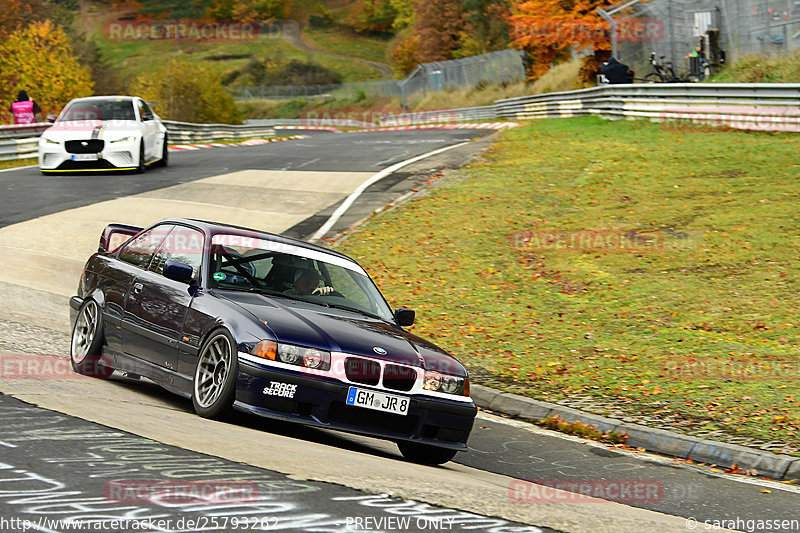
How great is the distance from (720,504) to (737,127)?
21.6 metres

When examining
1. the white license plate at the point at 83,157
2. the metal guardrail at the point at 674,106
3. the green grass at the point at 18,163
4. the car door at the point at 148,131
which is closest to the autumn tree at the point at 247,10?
the metal guardrail at the point at 674,106

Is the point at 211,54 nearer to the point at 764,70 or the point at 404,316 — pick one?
the point at 764,70

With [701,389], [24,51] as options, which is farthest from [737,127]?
[24,51]

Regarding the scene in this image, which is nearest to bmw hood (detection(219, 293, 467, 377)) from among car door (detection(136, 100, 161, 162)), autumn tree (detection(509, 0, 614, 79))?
car door (detection(136, 100, 161, 162))

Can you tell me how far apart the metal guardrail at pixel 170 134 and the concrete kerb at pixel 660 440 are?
2132 cm

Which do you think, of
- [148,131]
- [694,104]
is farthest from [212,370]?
[694,104]

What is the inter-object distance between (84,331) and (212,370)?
7.42ft

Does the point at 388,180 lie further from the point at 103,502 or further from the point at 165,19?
the point at 165,19

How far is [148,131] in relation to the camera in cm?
2452

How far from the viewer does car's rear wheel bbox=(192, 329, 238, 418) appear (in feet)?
22.7

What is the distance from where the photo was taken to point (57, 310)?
12109 millimetres

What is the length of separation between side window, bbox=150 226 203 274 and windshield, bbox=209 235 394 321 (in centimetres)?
14

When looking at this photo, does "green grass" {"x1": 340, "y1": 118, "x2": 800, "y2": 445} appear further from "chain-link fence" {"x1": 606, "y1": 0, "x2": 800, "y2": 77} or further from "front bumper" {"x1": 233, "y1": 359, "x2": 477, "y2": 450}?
"chain-link fence" {"x1": 606, "y1": 0, "x2": 800, "y2": 77}

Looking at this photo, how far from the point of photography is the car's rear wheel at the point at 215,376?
6.92m
